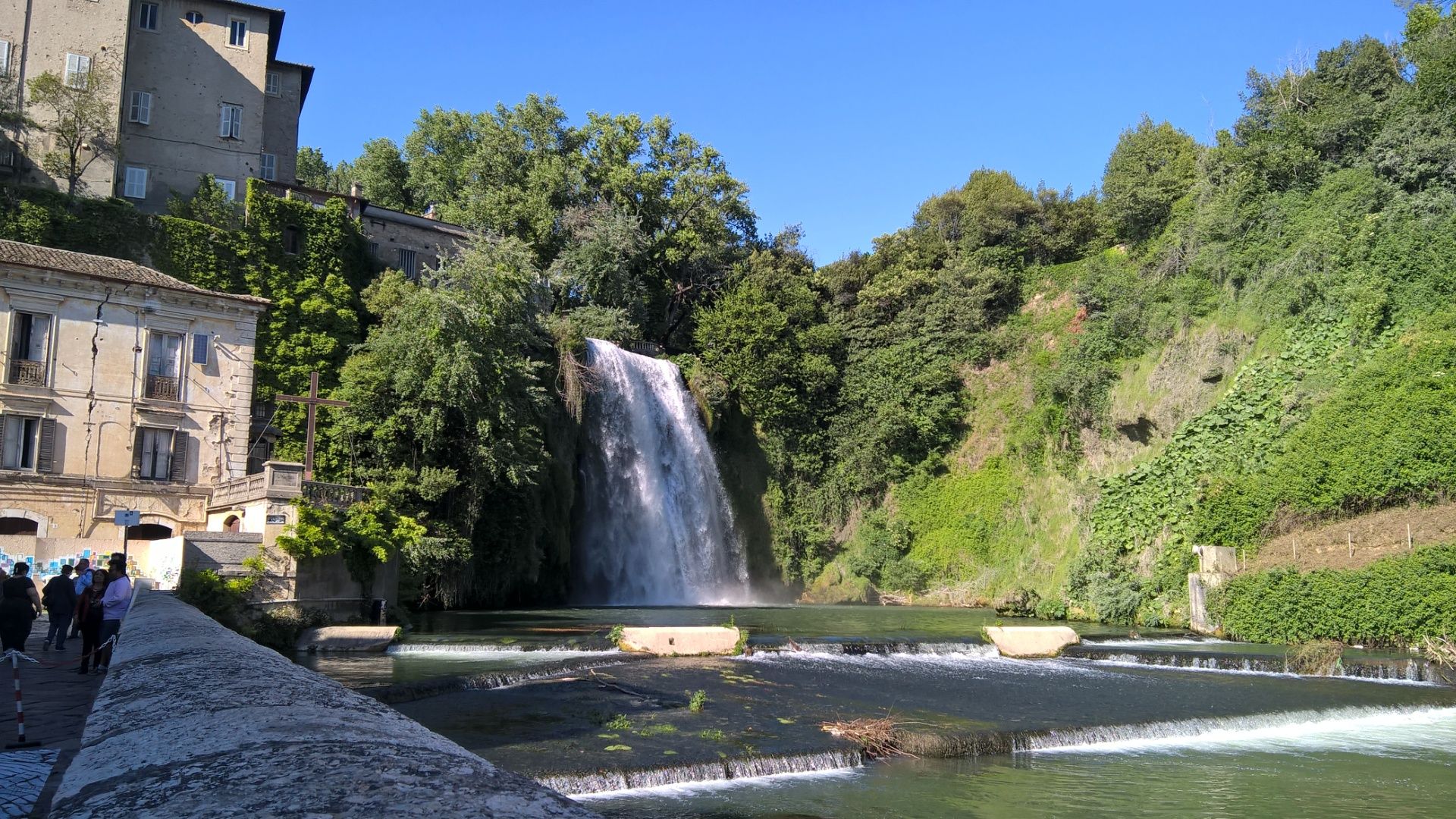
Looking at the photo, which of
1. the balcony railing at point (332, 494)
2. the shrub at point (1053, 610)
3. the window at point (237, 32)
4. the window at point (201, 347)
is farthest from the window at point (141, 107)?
the shrub at point (1053, 610)

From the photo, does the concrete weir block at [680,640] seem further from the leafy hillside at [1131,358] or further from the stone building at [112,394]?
the leafy hillside at [1131,358]

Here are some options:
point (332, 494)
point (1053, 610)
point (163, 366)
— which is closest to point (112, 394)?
point (163, 366)

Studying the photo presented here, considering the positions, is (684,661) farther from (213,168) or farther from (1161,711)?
(213,168)

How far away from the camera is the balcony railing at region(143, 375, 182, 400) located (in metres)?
25.0

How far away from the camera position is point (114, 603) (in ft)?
36.7

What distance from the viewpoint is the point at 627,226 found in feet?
131

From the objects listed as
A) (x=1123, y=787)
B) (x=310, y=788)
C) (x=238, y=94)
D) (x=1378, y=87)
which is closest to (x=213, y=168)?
(x=238, y=94)

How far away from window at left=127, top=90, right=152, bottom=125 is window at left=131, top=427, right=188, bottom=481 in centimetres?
1557

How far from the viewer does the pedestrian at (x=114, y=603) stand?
1113 cm

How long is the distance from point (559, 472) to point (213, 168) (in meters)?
17.2

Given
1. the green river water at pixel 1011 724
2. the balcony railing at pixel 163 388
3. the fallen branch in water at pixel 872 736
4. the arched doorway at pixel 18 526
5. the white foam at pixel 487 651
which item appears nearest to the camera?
the green river water at pixel 1011 724

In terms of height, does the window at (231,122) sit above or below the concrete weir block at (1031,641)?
above

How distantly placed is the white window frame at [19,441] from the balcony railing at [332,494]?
24.3 ft

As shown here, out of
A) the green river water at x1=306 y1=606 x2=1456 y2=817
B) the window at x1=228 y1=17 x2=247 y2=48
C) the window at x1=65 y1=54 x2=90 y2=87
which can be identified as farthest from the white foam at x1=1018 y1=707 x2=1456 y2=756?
the window at x1=228 y1=17 x2=247 y2=48
